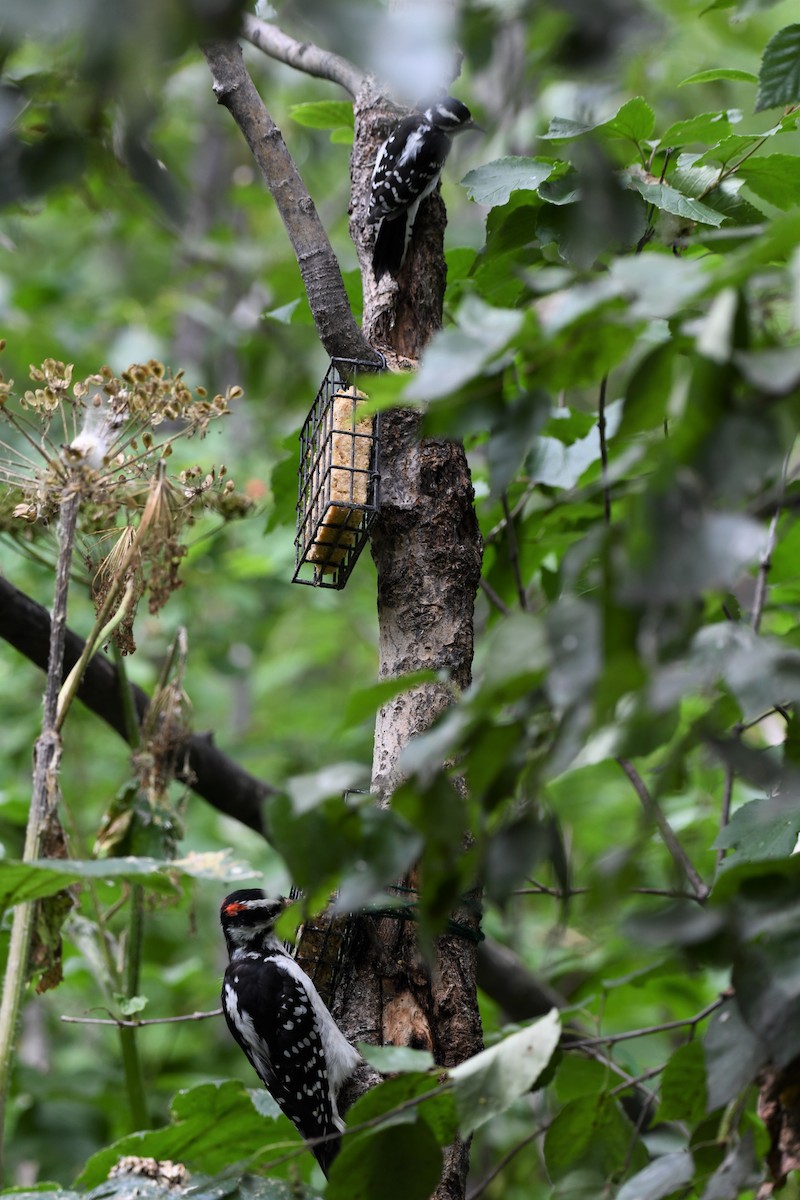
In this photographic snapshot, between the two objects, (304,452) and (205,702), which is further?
(205,702)

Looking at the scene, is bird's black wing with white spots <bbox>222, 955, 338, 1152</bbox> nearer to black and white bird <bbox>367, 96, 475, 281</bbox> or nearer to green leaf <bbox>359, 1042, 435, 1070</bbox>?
green leaf <bbox>359, 1042, 435, 1070</bbox>

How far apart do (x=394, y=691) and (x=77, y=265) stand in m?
8.95

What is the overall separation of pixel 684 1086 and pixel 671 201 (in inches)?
59.0

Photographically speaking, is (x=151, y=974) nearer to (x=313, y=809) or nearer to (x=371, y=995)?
(x=371, y=995)

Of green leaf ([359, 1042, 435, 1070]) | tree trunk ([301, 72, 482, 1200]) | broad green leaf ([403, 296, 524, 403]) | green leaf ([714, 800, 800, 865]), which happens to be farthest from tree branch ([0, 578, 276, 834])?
broad green leaf ([403, 296, 524, 403])

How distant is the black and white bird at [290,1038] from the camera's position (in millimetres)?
2686

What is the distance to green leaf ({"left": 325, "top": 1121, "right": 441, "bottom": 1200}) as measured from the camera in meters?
1.46

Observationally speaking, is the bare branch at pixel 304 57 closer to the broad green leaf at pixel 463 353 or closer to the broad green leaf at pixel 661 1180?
the broad green leaf at pixel 463 353

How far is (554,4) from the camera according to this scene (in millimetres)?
875

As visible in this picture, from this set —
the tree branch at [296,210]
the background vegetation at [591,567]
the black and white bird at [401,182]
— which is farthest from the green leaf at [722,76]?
the tree branch at [296,210]

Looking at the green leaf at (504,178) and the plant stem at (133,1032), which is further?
the plant stem at (133,1032)

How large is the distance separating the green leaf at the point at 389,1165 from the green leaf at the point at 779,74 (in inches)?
69.2

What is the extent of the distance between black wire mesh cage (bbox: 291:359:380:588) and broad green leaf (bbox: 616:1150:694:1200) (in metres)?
1.32

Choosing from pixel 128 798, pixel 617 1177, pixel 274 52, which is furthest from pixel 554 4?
pixel 128 798
